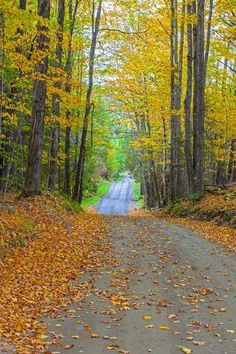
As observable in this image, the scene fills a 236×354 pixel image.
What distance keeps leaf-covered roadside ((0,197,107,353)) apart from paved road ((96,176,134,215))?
95.8 feet

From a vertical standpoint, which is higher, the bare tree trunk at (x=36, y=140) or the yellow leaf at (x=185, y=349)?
the bare tree trunk at (x=36, y=140)

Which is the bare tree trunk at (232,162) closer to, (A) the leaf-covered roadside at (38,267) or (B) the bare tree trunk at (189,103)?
(B) the bare tree trunk at (189,103)

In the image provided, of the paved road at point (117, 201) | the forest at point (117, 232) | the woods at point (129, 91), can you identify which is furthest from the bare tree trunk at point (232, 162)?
the paved road at point (117, 201)

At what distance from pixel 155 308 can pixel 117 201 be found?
1935 inches

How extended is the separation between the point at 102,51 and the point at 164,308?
73.1 feet

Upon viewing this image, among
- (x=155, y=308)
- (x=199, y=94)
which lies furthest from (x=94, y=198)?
(x=155, y=308)

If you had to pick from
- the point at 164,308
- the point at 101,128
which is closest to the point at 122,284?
the point at 164,308

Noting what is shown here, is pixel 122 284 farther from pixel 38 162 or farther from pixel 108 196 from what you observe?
pixel 108 196

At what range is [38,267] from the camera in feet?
30.8

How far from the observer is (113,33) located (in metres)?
24.6

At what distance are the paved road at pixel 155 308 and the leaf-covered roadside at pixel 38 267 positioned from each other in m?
0.34

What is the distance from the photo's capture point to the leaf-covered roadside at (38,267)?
21.0ft

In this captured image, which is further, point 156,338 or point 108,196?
point 108,196

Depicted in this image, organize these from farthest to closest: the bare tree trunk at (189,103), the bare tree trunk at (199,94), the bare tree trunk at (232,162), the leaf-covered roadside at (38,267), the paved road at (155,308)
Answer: the bare tree trunk at (232,162)
the bare tree trunk at (189,103)
the bare tree trunk at (199,94)
the leaf-covered roadside at (38,267)
the paved road at (155,308)
